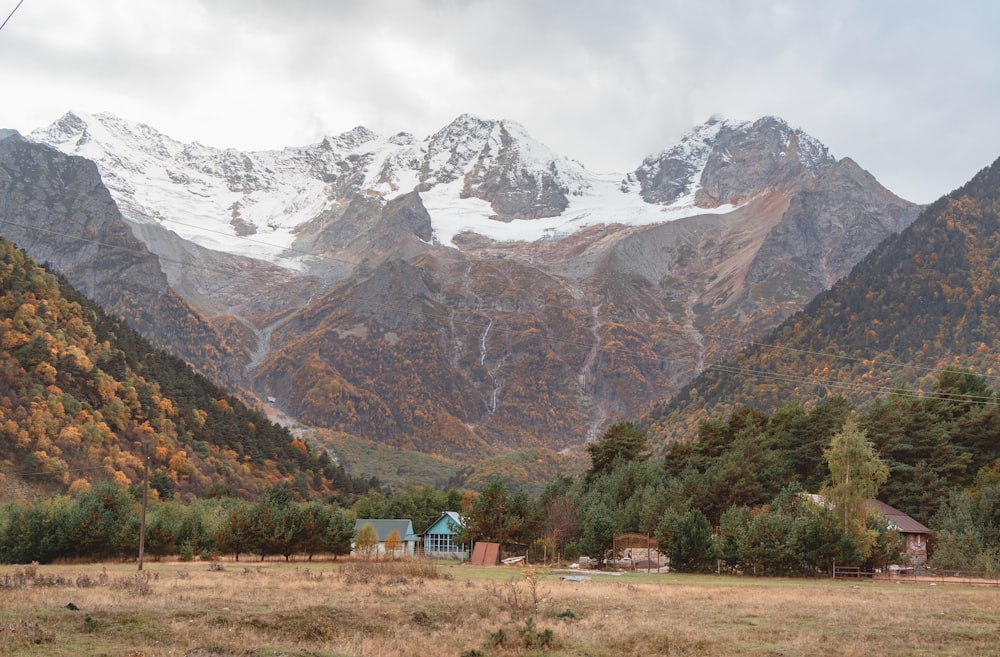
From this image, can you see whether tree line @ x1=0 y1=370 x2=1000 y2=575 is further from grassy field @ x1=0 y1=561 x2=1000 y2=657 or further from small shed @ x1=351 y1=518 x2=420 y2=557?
grassy field @ x1=0 y1=561 x2=1000 y2=657

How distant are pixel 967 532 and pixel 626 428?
178 ft

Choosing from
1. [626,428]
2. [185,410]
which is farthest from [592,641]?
[185,410]

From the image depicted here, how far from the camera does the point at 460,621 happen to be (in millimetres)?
25844

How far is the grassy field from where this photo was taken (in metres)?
21.3

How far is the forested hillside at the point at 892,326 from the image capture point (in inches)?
6043

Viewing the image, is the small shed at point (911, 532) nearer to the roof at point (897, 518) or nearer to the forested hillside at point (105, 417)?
the roof at point (897, 518)

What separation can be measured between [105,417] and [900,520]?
8485 centimetres

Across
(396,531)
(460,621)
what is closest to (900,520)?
(396,531)

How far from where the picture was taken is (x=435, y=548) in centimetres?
9488

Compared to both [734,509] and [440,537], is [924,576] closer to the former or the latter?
[734,509]

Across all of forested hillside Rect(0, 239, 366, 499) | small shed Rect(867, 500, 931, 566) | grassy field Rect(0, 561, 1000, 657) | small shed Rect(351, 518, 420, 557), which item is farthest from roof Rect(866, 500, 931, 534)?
forested hillside Rect(0, 239, 366, 499)

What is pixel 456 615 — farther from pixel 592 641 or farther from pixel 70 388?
pixel 70 388

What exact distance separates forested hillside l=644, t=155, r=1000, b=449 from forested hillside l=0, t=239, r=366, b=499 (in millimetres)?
80548

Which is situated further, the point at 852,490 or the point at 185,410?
the point at 185,410
